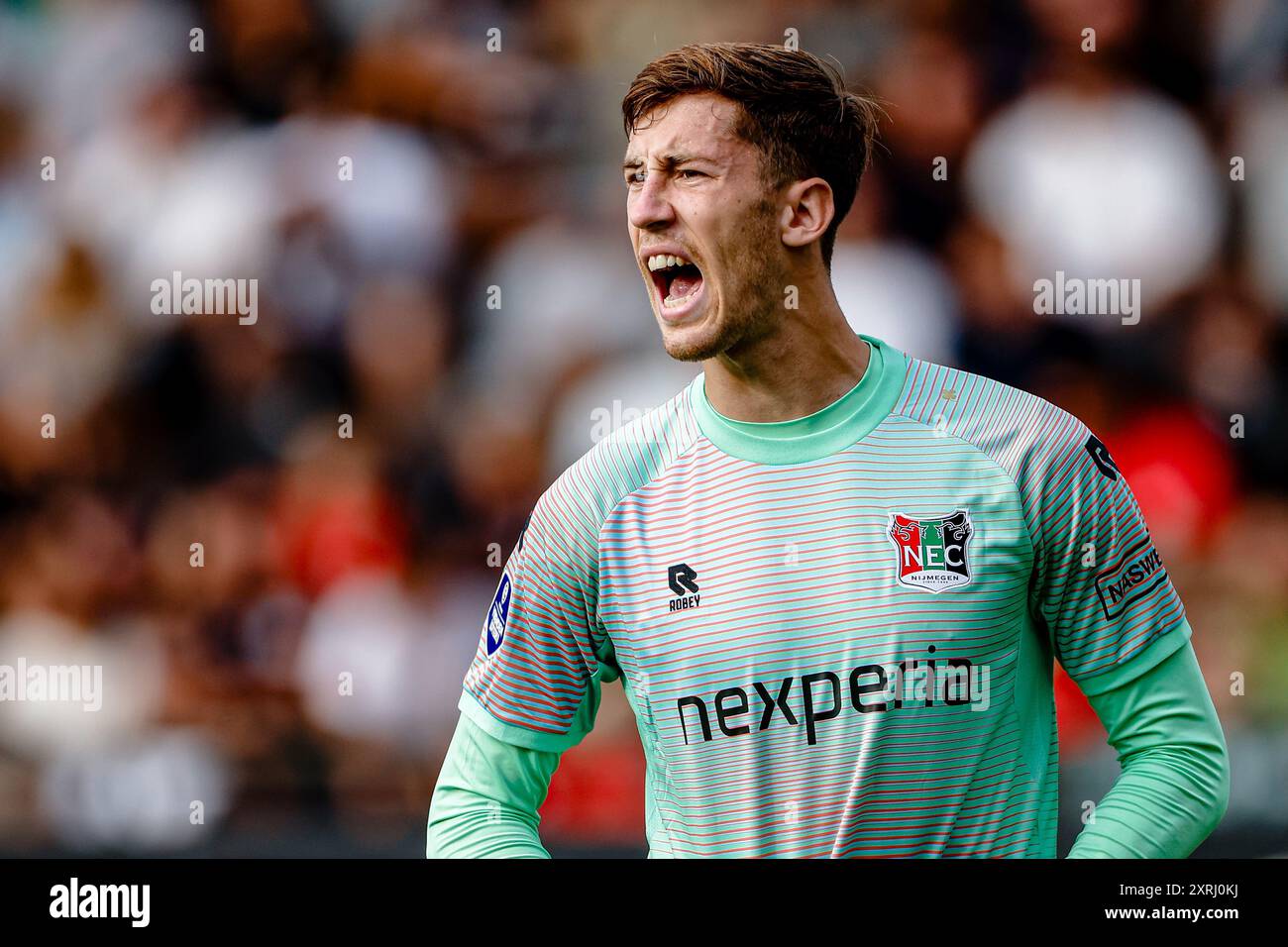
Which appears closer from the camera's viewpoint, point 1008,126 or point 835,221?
point 835,221

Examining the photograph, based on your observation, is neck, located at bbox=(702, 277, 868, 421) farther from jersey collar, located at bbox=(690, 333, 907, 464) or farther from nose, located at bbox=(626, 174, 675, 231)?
nose, located at bbox=(626, 174, 675, 231)

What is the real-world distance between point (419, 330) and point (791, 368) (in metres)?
2.68

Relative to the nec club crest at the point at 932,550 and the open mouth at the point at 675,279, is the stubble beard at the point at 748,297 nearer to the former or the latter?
the open mouth at the point at 675,279

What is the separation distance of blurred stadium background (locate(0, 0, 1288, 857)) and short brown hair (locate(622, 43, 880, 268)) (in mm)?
1803

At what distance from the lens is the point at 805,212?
274cm

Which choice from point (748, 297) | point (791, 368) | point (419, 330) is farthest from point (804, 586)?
point (419, 330)

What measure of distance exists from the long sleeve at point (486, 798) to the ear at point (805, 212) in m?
0.99

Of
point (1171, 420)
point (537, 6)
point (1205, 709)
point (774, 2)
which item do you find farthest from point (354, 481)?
point (1205, 709)

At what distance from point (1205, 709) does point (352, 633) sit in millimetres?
2905

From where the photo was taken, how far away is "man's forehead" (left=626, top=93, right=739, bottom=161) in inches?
104

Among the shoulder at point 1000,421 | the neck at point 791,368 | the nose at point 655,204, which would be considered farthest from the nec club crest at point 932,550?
the nose at point 655,204

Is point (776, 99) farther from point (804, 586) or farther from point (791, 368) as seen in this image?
point (804, 586)

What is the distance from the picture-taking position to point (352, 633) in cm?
479

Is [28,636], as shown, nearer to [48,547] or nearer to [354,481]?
[48,547]
